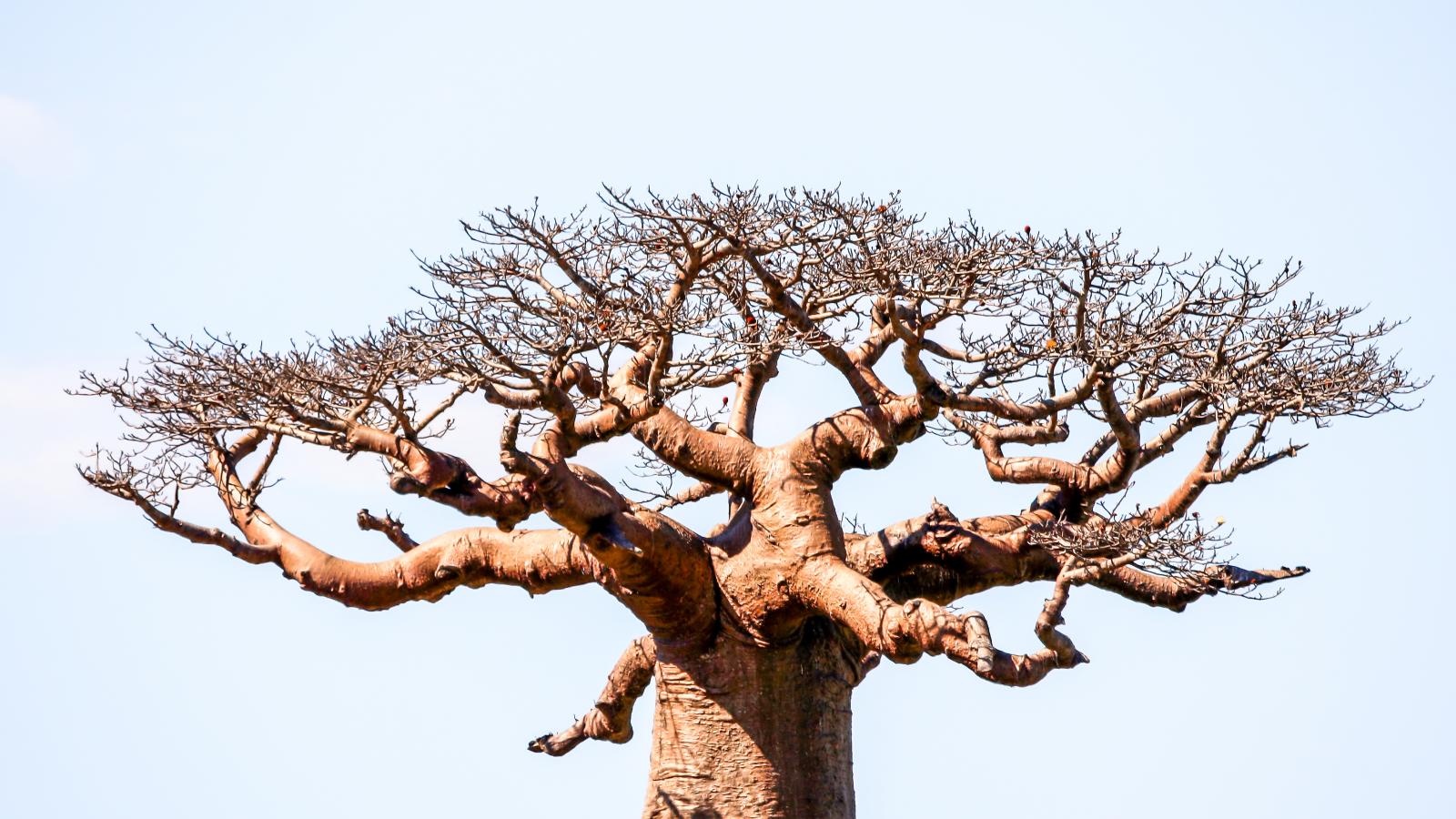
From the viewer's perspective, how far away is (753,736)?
31.9 feet

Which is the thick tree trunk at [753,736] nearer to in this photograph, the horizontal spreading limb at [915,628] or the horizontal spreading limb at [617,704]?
the horizontal spreading limb at [915,628]

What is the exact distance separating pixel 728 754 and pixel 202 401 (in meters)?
3.17

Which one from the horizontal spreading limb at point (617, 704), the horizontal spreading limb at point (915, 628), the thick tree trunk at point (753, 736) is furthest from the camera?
the horizontal spreading limb at point (617, 704)

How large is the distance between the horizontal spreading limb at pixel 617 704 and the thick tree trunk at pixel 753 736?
2.63 ft

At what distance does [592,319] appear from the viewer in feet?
Answer: 29.3

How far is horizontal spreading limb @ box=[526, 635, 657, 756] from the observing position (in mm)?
10781

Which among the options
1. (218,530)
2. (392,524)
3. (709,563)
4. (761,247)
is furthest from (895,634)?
(218,530)

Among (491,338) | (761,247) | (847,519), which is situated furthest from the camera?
(847,519)

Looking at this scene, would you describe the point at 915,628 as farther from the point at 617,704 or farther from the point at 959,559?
the point at 617,704

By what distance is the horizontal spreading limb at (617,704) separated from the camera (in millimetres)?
10781

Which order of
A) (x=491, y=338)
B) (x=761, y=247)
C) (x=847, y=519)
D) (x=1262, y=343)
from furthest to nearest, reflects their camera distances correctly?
(x=847, y=519) → (x=1262, y=343) → (x=761, y=247) → (x=491, y=338)

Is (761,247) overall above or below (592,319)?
above

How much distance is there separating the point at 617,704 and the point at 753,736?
1403mm

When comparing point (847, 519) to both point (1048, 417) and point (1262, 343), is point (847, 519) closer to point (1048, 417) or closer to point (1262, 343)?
point (1048, 417)
